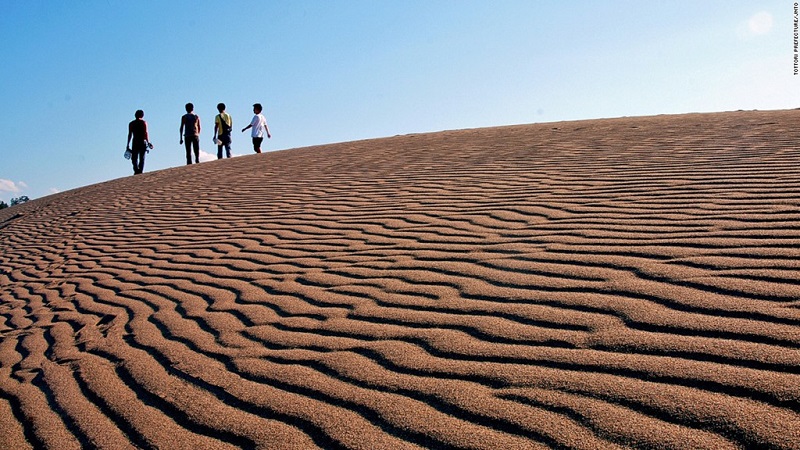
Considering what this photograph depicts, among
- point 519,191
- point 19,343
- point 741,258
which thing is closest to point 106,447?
point 19,343

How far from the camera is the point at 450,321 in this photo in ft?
10.8

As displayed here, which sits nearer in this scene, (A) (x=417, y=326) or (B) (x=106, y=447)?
(B) (x=106, y=447)

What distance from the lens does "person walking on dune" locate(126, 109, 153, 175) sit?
14.4 m

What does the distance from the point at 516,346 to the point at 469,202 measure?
136 inches

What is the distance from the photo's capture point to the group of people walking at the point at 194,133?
14.6 meters

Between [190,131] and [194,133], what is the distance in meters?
0.14

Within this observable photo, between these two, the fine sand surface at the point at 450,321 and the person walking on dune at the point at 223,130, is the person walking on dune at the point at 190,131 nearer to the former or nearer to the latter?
the person walking on dune at the point at 223,130

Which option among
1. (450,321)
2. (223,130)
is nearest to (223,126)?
(223,130)

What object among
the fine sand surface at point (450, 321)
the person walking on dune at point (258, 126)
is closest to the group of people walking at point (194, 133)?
the person walking on dune at point (258, 126)

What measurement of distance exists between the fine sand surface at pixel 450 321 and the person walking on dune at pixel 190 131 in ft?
26.9

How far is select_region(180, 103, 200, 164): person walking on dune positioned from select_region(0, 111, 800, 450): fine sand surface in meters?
8.19

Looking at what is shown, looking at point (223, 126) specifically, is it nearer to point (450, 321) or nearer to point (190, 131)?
point (190, 131)

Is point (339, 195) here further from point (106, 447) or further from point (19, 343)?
point (106, 447)

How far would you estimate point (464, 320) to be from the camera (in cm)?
327
